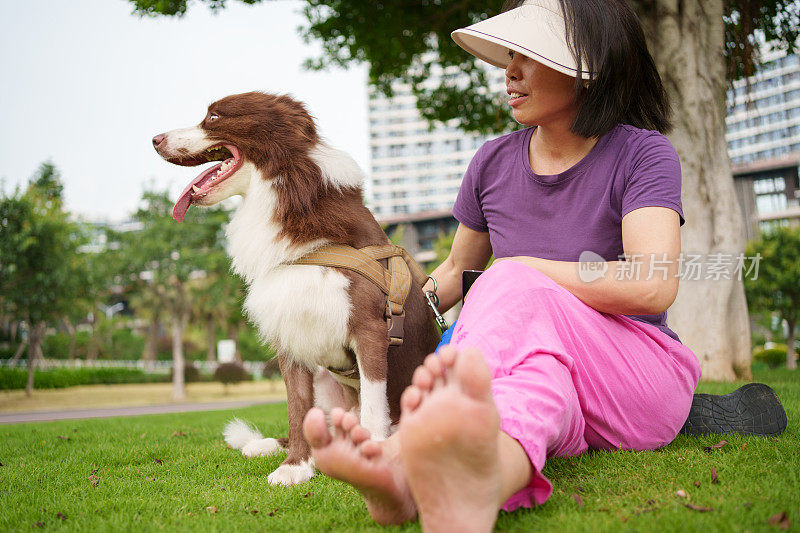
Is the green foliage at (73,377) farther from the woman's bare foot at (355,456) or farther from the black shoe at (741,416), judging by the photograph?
the woman's bare foot at (355,456)

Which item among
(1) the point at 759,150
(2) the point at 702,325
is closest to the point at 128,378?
(2) the point at 702,325

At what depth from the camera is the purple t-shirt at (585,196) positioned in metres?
2.29

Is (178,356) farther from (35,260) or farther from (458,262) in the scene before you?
(458,262)

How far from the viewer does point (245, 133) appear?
9.35ft

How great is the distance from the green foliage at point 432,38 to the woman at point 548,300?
594 cm

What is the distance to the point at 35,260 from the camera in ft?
73.0

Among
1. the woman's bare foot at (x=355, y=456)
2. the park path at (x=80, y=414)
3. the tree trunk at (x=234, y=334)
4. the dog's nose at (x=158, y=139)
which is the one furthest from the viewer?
the tree trunk at (x=234, y=334)

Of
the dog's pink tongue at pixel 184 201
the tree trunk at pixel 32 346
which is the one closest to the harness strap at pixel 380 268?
the dog's pink tongue at pixel 184 201

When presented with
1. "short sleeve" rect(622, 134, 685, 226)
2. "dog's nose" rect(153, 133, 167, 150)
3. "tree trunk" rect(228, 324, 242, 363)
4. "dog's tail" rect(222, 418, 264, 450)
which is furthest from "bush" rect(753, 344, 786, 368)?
"tree trunk" rect(228, 324, 242, 363)

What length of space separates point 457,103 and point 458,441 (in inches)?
496

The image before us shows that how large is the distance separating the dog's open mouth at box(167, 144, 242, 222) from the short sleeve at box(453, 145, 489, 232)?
1.12 metres

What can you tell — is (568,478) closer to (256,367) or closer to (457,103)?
(457,103)

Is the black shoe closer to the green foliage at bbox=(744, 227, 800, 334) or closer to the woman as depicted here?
the woman

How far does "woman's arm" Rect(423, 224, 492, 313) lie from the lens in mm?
3104
